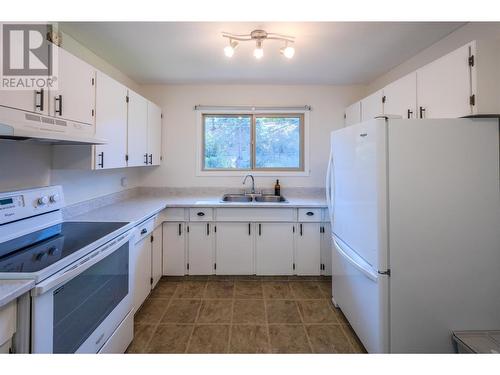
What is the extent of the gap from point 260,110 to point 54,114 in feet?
7.77

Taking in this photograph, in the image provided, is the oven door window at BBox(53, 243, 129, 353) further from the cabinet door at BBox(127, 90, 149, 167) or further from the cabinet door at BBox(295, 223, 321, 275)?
the cabinet door at BBox(295, 223, 321, 275)

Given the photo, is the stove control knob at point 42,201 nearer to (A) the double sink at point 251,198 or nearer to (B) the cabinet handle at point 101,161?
(B) the cabinet handle at point 101,161

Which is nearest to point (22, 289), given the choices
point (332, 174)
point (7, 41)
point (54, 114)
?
point (54, 114)

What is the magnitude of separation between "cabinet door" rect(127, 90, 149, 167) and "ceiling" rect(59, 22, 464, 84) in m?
0.44

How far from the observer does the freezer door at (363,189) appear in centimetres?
148

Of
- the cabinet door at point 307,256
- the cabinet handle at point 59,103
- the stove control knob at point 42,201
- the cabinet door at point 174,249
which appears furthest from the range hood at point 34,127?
the cabinet door at point 307,256

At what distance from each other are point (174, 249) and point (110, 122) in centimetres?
149

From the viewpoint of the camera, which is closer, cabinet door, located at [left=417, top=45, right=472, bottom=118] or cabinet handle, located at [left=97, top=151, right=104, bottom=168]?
cabinet door, located at [left=417, top=45, right=472, bottom=118]

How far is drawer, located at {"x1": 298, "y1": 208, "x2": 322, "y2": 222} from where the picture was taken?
9.04 ft

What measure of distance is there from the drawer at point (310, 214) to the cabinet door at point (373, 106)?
112 centimetres

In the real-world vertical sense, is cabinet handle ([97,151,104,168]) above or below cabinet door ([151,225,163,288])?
above

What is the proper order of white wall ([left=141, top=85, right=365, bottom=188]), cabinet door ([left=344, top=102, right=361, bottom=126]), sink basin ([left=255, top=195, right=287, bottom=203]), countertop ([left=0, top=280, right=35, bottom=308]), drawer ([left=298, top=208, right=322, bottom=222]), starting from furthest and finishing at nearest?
white wall ([left=141, top=85, right=365, bottom=188]), sink basin ([left=255, top=195, right=287, bottom=203]), cabinet door ([left=344, top=102, right=361, bottom=126]), drawer ([left=298, top=208, right=322, bottom=222]), countertop ([left=0, top=280, right=35, bottom=308])

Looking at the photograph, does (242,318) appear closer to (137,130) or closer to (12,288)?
(12,288)

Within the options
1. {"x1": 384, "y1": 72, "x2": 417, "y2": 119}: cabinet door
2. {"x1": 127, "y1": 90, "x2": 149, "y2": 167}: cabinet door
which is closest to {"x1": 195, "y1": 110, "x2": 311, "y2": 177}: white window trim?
{"x1": 127, "y1": 90, "x2": 149, "y2": 167}: cabinet door
